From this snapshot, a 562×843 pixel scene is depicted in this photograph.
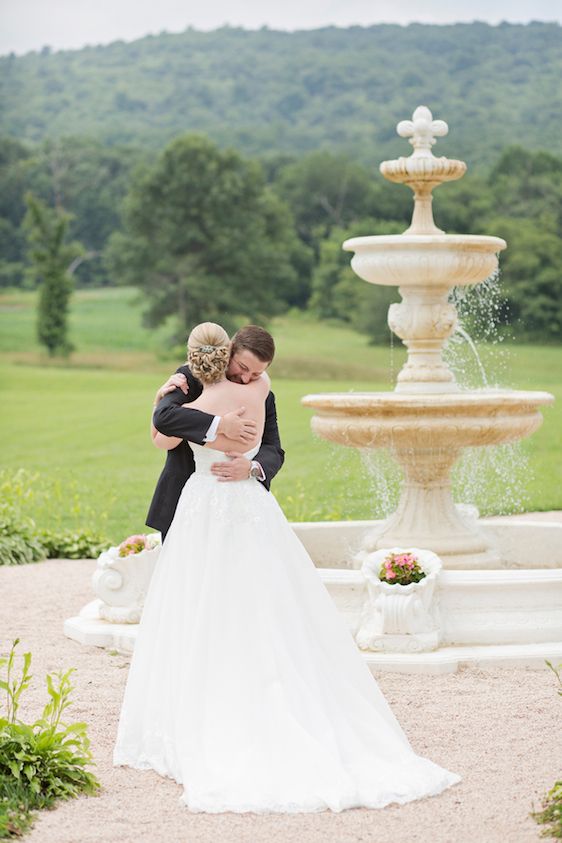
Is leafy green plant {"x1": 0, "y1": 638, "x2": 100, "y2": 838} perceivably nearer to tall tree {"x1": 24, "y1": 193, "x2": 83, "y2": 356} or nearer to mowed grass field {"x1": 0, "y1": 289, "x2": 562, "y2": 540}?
mowed grass field {"x1": 0, "y1": 289, "x2": 562, "y2": 540}

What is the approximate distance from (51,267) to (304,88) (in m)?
15.6

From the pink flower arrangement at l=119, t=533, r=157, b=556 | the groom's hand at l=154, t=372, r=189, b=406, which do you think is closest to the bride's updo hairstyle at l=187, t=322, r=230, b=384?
the groom's hand at l=154, t=372, r=189, b=406

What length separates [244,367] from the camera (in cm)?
459

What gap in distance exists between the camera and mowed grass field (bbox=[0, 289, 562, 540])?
A: 14984 millimetres

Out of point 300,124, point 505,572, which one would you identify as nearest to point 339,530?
point 505,572

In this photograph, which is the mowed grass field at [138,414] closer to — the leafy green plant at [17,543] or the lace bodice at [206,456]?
the leafy green plant at [17,543]

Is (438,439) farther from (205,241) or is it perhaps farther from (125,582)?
(205,241)

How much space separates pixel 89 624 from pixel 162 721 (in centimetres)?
247

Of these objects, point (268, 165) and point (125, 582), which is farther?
point (268, 165)

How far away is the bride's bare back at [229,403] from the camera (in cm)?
457

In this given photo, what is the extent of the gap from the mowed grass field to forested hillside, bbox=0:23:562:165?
8204mm

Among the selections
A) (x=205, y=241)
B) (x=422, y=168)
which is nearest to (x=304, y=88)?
(x=205, y=241)

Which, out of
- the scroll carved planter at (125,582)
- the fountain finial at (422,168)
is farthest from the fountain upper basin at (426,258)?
the scroll carved planter at (125,582)

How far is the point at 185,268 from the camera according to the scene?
3070 centimetres
